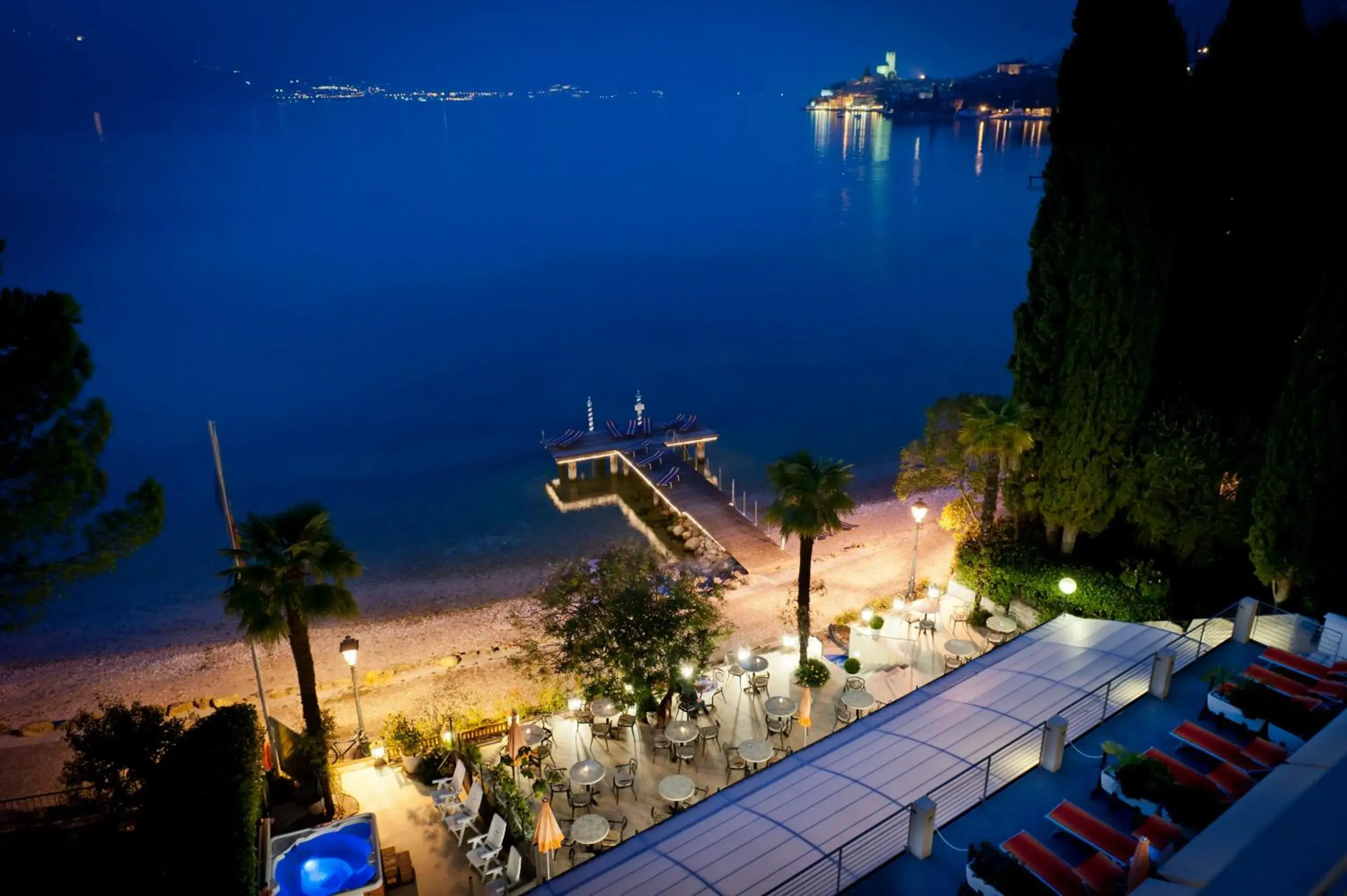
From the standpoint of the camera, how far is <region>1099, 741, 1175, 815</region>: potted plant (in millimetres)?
11305

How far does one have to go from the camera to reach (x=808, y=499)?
729 inches

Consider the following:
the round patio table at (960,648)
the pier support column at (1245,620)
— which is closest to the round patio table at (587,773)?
the round patio table at (960,648)

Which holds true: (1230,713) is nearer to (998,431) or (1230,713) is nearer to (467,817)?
(998,431)

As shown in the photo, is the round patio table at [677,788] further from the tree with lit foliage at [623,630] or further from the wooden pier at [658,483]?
the wooden pier at [658,483]

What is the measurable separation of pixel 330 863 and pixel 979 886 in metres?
9.73

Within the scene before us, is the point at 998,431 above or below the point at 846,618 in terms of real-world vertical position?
Result: above

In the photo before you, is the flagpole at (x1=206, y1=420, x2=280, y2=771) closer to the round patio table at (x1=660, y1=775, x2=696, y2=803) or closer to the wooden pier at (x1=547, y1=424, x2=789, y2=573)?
the round patio table at (x1=660, y1=775, x2=696, y2=803)

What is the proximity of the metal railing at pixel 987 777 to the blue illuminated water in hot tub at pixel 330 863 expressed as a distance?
6.69 metres

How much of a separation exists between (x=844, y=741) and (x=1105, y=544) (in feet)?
35.8

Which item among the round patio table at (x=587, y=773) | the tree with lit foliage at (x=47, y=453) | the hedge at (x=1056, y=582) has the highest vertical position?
the tree with lit foliage at (x=47, y=453)

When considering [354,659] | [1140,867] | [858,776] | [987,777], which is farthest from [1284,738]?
[354,659]

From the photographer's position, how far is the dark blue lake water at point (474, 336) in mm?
38281

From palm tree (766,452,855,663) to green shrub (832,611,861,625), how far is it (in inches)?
200

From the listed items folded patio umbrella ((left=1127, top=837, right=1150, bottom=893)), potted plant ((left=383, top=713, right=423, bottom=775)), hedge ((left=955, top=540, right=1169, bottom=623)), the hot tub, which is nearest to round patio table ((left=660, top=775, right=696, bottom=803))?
the hot tub
